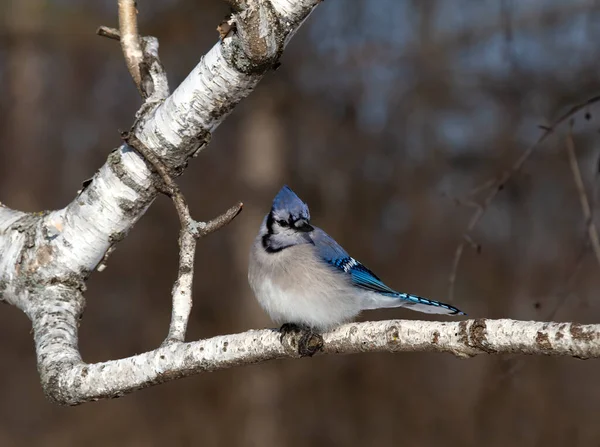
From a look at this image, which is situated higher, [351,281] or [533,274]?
[533,274]

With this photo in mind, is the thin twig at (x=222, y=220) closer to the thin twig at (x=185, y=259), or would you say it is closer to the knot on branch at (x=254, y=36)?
the thin twig at (x=185, y=259)

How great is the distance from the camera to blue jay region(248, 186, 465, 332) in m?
2.65

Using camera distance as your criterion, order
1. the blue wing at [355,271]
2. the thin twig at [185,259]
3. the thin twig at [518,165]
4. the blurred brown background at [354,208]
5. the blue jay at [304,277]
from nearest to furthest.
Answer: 1. the thin twig at [185,259]
2. the thin twig at [518,165]
3. the blue jay at [304,277]
4. the blue wing at [355,271]
5. the blurred brown background at [354,208]

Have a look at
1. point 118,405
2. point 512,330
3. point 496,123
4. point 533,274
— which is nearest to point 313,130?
point 496,123

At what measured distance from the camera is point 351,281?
2850mm

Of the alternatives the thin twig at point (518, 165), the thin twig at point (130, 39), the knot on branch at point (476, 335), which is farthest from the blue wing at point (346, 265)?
the knot on branch at point (476, 335)

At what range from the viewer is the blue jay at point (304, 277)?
2652mm

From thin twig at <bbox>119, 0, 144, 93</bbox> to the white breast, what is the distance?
0.85 m

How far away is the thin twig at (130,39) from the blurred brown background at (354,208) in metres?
4.10

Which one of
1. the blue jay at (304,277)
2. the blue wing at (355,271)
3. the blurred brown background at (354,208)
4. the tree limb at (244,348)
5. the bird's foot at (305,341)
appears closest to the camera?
the tree limb at (244,348)

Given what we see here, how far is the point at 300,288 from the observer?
2.74 meters

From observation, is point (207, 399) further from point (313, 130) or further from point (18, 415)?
point (313, 130)

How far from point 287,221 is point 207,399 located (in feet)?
15.5

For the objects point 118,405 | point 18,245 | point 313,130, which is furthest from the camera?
point 313,130
